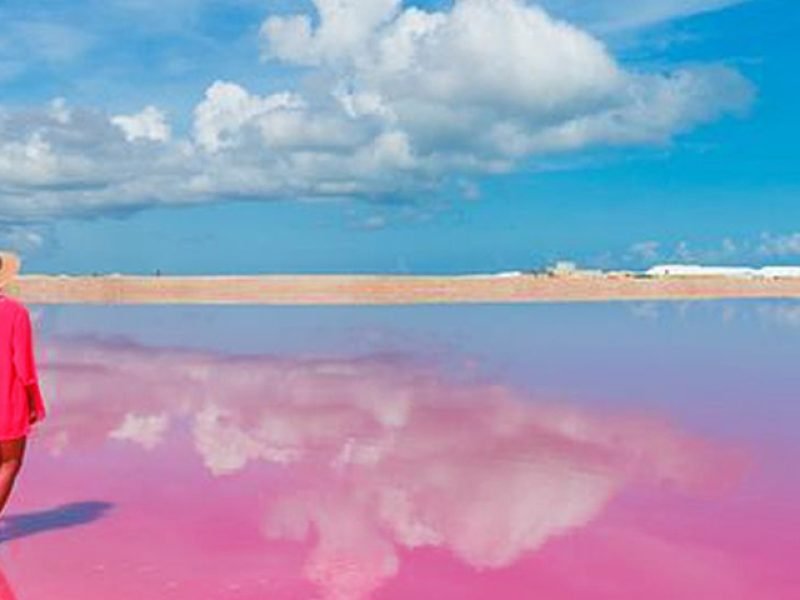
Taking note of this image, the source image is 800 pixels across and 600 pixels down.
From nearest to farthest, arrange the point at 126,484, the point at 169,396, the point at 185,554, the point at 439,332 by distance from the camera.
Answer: the point at 185,554, the point at 126,484, the point at 169,396, the point at 439,332

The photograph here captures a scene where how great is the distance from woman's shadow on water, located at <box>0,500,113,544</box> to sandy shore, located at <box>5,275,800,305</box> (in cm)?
3302

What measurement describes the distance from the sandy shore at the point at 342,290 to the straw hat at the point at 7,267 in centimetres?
3478

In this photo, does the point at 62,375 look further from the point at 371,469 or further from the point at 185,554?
the point at 185,554

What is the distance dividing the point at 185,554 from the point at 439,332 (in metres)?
19.3

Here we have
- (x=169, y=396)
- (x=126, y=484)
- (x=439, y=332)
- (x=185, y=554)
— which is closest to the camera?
(x=185, y=554)

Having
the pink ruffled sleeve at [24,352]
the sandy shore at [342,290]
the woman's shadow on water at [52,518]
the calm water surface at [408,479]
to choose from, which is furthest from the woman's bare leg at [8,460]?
the sandy shore at [342,290]

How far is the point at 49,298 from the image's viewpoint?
147 feet

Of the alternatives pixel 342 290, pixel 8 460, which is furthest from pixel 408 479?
pixel 342 290

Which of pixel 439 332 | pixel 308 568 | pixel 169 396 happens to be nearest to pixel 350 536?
pixel 308 568

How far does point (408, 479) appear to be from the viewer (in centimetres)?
908

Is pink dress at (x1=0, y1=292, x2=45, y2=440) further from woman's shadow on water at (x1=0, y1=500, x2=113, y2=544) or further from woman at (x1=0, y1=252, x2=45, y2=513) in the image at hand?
woman's shadow on water at (x1=0, y1=500, x2=113, y2=544)

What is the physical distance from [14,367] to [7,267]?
1.77 ft

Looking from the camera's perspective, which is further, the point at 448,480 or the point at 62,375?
the point at 62,375

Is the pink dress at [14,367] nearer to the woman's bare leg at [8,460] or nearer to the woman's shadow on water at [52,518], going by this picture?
the woman's bare leg at [8,460]
